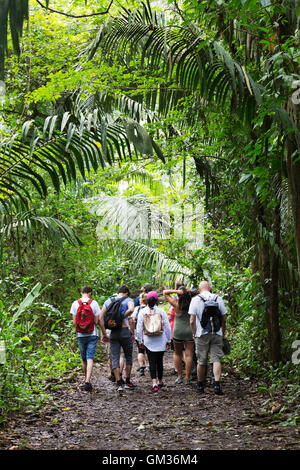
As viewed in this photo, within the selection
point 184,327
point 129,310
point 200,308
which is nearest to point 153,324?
point 129,310

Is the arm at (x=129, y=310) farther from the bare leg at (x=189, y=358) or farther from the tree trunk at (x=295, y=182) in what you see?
the tree trunk at (x=295, y=182)

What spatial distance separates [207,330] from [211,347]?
31 centimetres

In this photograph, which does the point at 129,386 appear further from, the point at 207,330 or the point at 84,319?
the point at 207,330

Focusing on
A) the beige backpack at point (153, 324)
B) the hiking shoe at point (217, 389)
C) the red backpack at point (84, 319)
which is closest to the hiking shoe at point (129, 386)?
the beige backpack at point (153, 324)

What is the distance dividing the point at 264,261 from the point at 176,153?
2644 millimetres

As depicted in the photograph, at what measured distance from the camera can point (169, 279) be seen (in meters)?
16.3

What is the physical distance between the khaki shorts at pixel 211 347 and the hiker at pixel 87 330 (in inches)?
73.1

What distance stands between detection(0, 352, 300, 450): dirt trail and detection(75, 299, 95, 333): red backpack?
1.05 metres

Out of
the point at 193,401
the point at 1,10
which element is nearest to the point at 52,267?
the point at 193,401

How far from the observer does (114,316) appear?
8.91 metres

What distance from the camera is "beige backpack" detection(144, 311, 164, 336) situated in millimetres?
8859

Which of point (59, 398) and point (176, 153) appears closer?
point (59, 398)

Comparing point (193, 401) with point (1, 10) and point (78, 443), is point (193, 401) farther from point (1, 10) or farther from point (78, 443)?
point (1, 10)

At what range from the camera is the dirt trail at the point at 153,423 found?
509cm
